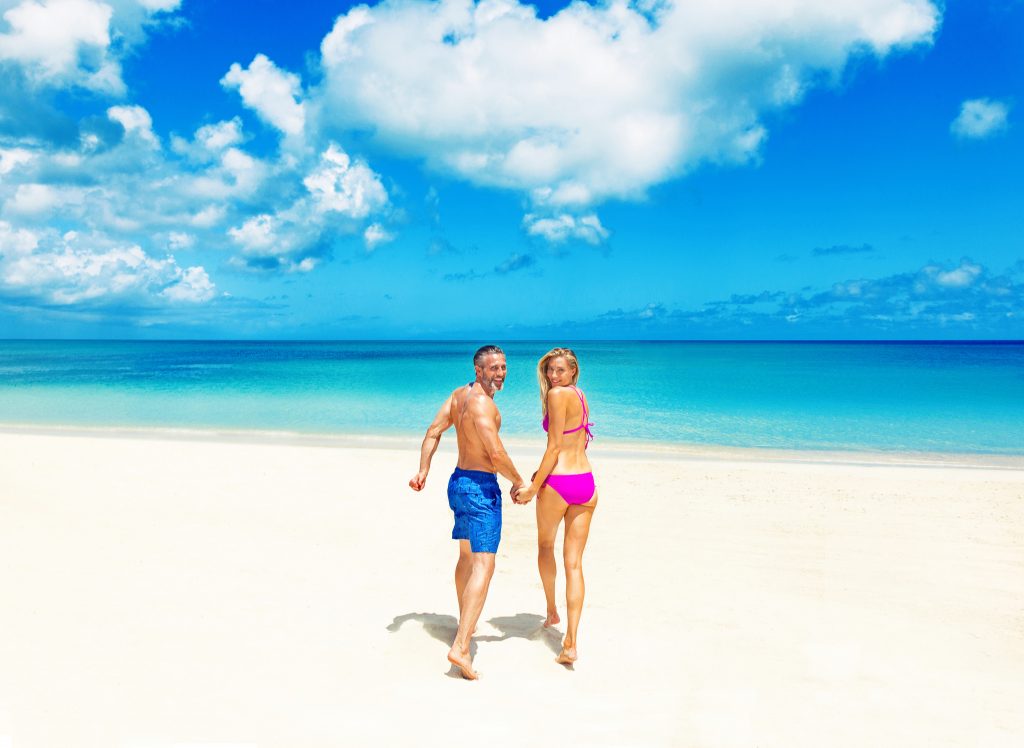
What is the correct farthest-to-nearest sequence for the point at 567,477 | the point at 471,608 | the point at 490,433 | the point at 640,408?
the point at 640,408 < the point at 567,477 < the point at 471,608 < the point at 490,433

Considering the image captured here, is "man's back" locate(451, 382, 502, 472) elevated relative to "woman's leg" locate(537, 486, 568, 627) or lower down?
elevated

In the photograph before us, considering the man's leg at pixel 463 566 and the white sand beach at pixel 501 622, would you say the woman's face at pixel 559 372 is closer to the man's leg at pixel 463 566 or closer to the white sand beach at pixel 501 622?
the man's leg at pixel 463 566

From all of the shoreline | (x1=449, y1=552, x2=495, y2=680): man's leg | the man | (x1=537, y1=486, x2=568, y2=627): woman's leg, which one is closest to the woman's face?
the man

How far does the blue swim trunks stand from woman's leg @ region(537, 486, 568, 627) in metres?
0.47

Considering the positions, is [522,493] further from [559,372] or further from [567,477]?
[559,372]

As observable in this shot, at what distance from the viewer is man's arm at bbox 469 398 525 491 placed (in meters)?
4.42

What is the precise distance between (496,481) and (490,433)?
16.0 inches

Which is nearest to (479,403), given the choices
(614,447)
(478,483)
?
(478,483)

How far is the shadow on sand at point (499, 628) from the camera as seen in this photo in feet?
16.8

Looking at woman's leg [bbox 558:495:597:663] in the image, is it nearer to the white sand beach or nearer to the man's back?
the white sand beach

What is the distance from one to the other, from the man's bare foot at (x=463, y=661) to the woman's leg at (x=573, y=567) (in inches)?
26.4

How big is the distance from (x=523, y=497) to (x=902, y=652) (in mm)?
3086

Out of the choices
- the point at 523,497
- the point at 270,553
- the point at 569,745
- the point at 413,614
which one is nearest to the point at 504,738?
the point at 569,745

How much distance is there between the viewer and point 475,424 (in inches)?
176
